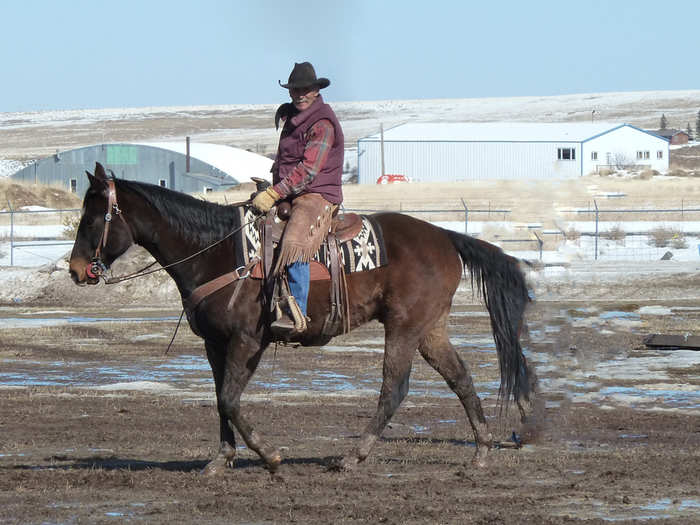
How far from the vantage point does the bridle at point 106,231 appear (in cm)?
775

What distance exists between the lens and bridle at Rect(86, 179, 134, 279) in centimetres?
775

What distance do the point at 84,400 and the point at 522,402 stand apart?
16.4 feet

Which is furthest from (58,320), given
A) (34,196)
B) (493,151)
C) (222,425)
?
(493,151)

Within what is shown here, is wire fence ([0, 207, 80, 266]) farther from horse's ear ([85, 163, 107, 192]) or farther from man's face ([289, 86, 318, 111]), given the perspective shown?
man's face ([289, 86, 318, 111])

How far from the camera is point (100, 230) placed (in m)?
7.83

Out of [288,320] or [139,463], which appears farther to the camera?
[139,463]

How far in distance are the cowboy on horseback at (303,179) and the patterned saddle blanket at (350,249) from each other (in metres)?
0.15

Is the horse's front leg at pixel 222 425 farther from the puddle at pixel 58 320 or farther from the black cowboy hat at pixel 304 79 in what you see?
the puddle at pixel 58 320

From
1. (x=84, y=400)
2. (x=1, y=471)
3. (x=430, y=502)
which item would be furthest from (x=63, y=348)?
(x=430, y=502)

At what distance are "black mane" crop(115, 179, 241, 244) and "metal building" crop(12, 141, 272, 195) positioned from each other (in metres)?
63.8

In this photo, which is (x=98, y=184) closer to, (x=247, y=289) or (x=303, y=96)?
(x=247, y=289)

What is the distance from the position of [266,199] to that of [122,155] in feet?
226

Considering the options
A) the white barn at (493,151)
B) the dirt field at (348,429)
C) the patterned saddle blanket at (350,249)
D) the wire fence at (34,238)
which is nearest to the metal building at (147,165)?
the white barn at (493,151)

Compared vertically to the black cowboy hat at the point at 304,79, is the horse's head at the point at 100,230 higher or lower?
lower
